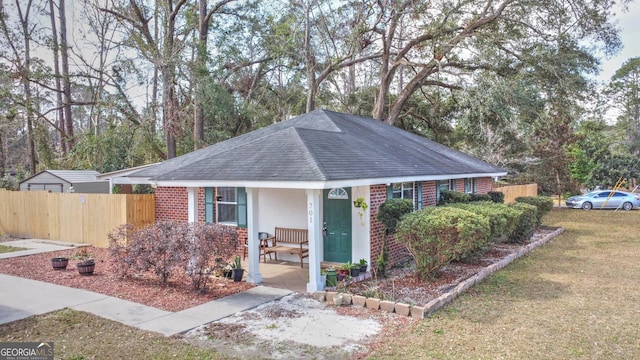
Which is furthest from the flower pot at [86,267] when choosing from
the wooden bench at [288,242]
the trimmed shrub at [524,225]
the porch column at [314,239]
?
the trimmed shrub at [524,225]

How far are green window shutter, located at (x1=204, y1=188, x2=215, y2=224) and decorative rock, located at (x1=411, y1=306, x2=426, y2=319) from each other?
283 inches

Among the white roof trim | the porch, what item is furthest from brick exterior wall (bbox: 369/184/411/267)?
the porch

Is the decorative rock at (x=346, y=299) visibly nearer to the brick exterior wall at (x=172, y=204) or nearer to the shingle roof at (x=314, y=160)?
the shingle roof at (x=314, y=160)

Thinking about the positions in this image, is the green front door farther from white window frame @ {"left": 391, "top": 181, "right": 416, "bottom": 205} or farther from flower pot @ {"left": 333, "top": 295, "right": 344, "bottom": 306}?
flower pot @ {"left": 333, "top": 295, "right": 344, "bottom": 306}

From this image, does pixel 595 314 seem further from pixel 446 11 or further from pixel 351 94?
pixel 351 94

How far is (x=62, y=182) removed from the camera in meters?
18.1

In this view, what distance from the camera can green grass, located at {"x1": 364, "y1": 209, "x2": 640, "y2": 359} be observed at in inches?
229

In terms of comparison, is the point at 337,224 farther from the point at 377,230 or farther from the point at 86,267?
the point at 86,267

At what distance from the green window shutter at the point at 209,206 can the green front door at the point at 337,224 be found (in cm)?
367

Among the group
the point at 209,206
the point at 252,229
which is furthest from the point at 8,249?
the point at 252,229

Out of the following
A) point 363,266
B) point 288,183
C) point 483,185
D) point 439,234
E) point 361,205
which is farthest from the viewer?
point 483,185

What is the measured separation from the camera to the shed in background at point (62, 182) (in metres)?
18.1

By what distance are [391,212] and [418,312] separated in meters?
3.20

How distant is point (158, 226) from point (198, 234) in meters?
1.20
